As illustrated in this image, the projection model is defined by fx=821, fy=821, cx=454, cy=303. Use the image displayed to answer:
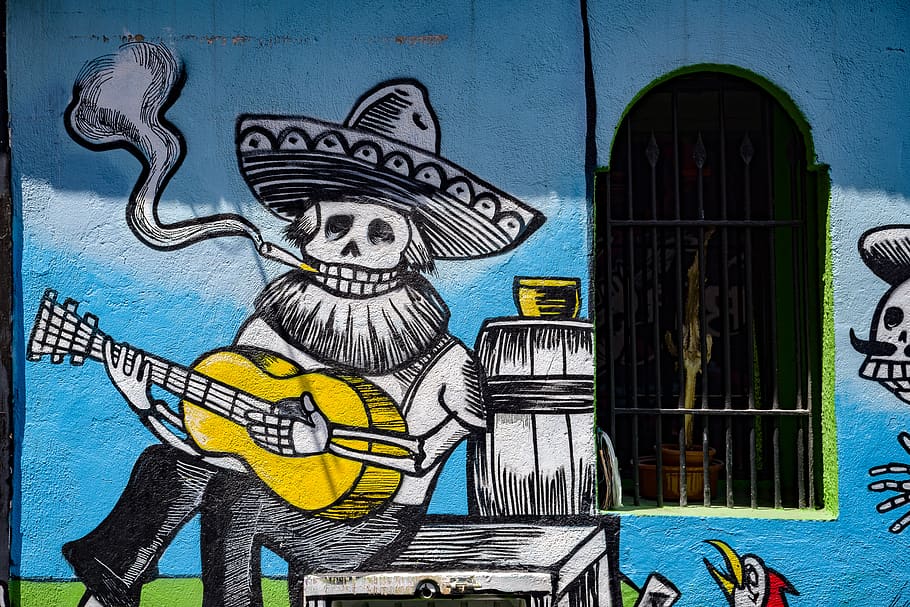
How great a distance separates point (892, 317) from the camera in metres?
4.29

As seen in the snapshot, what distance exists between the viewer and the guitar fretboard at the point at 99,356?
14.3ft

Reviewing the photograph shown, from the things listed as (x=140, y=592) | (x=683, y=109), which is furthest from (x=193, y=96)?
(x=683, y=109)

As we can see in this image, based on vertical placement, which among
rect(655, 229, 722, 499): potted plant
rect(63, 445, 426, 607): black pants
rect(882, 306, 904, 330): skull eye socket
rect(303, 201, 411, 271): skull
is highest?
rect(303, 201, 411, 271): skull

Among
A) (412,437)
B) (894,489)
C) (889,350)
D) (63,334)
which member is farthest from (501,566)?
(63,334)

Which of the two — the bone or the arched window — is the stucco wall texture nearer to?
the bone

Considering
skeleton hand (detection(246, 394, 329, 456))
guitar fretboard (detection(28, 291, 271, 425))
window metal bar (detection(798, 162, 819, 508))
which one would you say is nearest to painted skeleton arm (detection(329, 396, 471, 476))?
skeleton hand (detection(246, 394, 329, 456))

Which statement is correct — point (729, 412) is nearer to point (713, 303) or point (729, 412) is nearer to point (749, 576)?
point (749, 576)

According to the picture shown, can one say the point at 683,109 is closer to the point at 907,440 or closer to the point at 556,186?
the point at 556,186

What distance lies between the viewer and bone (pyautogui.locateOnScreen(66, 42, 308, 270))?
14.4ft

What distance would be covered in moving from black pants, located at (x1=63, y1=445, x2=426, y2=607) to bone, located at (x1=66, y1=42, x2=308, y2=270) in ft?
3.86

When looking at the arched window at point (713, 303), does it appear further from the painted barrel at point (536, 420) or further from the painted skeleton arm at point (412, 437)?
the painted skeleton arm at point (412, 437)

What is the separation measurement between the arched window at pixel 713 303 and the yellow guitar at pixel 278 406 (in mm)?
1305

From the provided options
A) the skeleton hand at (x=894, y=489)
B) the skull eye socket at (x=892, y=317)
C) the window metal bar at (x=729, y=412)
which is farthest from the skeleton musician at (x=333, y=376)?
the skeleton hand at (x=894, y=489)

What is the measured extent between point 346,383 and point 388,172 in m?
1.15
